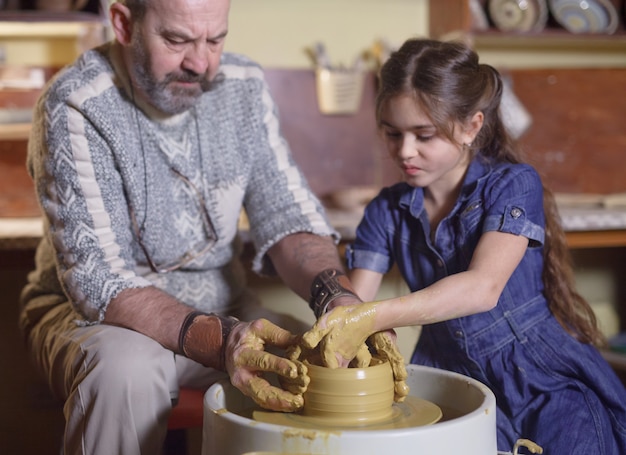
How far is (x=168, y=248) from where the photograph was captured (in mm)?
2070

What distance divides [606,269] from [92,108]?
103 inches

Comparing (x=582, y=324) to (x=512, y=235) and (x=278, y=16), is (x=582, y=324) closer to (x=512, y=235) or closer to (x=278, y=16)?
(x=512, y=235)

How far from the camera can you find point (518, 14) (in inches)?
131

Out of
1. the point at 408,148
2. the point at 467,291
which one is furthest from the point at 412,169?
the point at 467,291

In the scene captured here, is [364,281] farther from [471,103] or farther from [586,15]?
[586,15]

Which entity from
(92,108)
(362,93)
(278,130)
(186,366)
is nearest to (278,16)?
(362,93)

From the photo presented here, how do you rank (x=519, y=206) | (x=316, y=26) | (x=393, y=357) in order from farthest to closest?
(x=316, y=26) → (x=519, y=206) → (x=393, y=357)

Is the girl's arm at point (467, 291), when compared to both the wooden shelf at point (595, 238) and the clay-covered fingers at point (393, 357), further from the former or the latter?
the wooden shelf at point (595, 238)

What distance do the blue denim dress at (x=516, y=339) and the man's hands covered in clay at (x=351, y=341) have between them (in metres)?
0.38

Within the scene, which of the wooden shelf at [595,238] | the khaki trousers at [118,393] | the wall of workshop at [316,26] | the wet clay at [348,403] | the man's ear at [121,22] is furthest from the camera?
the wall of workshop at [316,26]

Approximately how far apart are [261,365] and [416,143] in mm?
627

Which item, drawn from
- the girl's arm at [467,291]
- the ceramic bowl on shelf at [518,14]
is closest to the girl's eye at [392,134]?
the girl's arm at [467,291]

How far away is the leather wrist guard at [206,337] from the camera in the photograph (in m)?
A: 1.66

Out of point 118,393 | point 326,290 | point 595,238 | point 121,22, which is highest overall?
point 121,22
